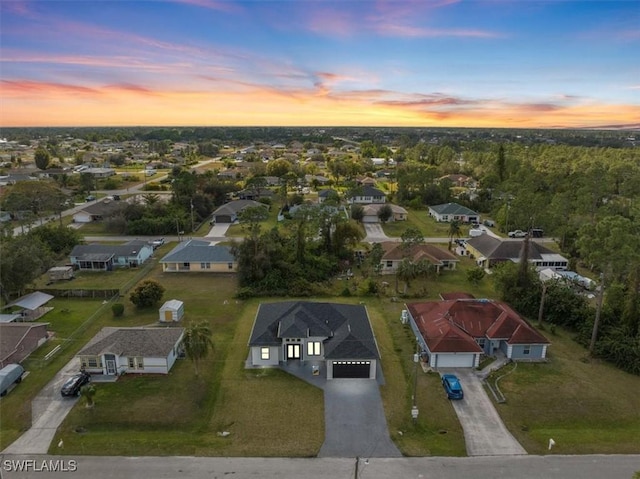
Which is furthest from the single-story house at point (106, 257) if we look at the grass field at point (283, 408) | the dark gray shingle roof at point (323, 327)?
the dark gray shingle roof at point (323, 327)

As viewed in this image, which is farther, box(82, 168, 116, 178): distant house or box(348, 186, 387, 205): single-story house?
box(82, 168, 116, 178): distant house

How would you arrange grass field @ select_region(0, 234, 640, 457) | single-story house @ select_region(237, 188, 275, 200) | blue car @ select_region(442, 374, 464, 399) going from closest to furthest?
1. grass field @ select_region(0, 234, 640, 457)
2. blue car @ select_region(442, 374, 464, 399)
3. single-story house @ select_region(237, 188, 275, 200)

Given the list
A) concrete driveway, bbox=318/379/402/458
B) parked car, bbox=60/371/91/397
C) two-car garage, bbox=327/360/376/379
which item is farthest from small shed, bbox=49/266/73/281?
concrete driveway, bbox=318/379/402/458

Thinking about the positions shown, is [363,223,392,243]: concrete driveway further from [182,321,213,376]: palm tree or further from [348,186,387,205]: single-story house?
[182,321,213,376]: palm tree

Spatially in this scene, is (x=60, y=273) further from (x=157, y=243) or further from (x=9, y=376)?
(x=9, y=376)

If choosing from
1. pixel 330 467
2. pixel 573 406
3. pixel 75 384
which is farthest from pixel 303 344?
→ pixel 573 406
